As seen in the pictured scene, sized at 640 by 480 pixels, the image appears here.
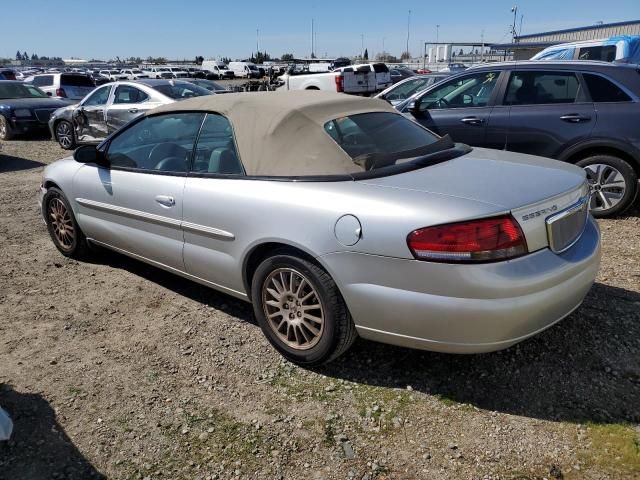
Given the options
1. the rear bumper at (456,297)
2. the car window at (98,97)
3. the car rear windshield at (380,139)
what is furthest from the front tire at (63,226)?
the car window at (98,97)

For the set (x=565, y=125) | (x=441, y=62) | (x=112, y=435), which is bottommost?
(x=112, y=435)

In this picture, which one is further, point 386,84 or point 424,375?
point 386,84

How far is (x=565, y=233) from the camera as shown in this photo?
288 centimetres

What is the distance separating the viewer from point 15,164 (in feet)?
34.8

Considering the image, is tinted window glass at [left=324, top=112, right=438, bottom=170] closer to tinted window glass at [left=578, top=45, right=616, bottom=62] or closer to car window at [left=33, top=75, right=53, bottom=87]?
tinted window glass at [left=578, top=45, right=616, bottom=62]

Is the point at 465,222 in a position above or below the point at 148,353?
above

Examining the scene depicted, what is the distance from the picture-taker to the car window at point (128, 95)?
425 inches

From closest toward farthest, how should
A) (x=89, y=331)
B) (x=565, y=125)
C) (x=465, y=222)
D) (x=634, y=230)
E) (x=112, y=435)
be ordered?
(x=465, y=222) < (x=112, y=435) < (x=89, y=331) < (x=634, y=230) < (x=565, y=125)

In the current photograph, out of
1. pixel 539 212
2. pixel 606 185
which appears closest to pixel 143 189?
pixel 539 212

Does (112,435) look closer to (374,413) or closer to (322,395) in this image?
(322,395)

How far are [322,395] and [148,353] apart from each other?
122 cm

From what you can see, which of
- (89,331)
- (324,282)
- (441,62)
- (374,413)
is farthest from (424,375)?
(441,62)

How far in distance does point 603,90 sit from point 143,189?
4.94 meters

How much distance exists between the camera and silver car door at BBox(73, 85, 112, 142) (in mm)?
11273
